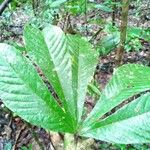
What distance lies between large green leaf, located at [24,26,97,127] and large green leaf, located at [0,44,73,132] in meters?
0.05

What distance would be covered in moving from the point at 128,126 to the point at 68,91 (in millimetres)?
185

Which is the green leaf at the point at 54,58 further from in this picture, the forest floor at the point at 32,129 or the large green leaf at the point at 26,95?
the forest floor at the point at 32,129

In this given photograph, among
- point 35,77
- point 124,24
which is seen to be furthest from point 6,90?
point 124,24

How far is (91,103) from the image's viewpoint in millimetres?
2230

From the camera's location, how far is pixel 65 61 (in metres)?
0.85

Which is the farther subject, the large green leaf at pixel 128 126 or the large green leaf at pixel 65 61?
the large green leaf at pixel 65 61

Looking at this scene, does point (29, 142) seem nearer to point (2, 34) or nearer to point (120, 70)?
point (120, 70)

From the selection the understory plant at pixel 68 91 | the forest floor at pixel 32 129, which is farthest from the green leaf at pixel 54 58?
the forest floor at pixel 32 129

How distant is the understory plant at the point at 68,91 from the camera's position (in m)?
0.69

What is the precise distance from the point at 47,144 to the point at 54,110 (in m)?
1.29

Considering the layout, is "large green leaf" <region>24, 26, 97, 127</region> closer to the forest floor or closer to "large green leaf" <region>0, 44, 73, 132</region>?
"large green leaf" <region>0, 44, 73, 132</region>

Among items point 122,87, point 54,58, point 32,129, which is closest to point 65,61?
point 54,58

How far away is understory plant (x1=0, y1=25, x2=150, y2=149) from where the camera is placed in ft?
2.27

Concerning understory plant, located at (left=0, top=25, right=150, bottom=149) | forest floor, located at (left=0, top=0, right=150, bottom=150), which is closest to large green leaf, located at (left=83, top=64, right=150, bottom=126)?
understory plant, located at (left=0, top=25, right=150, bottom=149)
